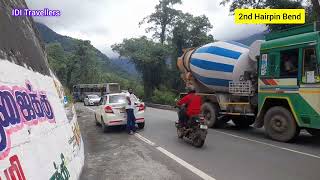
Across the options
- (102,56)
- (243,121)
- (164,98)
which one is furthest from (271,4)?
(102,56)

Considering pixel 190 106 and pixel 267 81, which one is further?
pixel 267 81

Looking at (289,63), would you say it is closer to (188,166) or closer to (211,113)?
(211,113)

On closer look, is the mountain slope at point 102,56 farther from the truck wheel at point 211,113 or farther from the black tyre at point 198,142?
the black tyre at point 198,142

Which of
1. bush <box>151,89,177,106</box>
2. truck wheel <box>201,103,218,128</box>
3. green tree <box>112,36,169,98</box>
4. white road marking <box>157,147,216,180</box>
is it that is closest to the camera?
white road marking <box>157,147,216,180</box>

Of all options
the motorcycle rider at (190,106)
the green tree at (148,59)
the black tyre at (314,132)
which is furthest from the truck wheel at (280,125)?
the green tree at (148,59)

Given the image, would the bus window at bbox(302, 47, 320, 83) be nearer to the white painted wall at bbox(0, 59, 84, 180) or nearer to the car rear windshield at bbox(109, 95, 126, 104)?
the car rear windshield at bbox(109, 95, 126, 104)

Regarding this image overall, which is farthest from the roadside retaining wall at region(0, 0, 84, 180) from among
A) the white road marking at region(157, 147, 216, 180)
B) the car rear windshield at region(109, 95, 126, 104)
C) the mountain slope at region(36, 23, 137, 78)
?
the mountain slope at region(36, 23, 137, 78)

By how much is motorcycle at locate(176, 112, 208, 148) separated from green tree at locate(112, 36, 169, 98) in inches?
→ 1443

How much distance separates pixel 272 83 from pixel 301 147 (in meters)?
2.25

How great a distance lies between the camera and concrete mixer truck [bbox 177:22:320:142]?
11031 millimetres

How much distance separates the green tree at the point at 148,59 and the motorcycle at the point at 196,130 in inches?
1443

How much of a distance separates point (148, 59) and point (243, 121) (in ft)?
108

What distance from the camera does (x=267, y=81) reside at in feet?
40.9

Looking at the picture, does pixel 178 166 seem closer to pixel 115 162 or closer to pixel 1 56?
pixel 115 162
